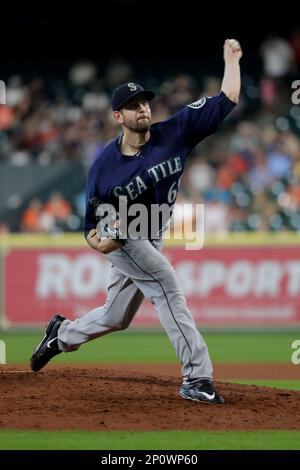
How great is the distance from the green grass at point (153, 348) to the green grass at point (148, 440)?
489cm

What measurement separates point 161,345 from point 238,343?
3.33ft

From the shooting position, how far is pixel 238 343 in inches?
494

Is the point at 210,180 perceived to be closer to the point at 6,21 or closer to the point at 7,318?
the point at 7,318

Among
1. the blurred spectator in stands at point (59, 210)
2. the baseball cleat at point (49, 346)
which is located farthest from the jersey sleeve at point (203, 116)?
the blurred spectator in stands at point (59, 210)

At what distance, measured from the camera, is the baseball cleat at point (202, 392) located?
6285 mm

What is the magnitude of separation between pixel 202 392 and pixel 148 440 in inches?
38.1

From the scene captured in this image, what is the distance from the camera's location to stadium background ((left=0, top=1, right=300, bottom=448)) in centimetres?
1373

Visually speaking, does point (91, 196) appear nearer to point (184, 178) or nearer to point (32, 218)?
point (32, 218)

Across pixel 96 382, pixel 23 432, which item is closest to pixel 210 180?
pixel 96 382

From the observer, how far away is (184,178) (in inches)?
640

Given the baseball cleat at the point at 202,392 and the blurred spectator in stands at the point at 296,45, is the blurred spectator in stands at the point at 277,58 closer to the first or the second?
the blurred spectator in stands at the point at 296,45

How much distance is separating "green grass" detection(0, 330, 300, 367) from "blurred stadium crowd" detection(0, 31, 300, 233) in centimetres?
228

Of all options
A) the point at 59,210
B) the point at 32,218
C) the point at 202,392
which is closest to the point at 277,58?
the point at 59,210

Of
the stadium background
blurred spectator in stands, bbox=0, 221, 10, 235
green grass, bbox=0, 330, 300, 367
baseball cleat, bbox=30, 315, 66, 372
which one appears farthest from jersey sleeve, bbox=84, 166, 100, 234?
blurred spectator in stands, bbox=0, 221, 10, 235
